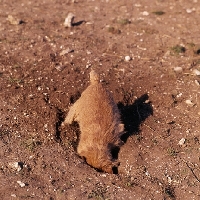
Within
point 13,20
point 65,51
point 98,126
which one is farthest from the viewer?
point 13,20

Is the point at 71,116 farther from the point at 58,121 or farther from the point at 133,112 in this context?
the point at 133,112

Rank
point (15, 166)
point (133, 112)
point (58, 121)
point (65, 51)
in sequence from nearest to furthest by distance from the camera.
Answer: point (15, 166), point (58, 121), point (133, 112), point (65, 51)

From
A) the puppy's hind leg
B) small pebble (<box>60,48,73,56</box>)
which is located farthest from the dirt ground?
the puppy's hind leg

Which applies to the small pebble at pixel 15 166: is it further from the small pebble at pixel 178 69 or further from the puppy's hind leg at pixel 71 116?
the small pebble at pixel 178 69

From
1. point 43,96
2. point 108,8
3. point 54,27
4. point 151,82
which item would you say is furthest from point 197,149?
point 108,8

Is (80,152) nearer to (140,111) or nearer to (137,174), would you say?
(137,174)

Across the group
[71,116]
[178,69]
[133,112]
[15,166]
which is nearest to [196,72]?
[178,69]

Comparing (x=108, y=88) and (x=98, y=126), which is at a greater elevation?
(x=98, y=126)
